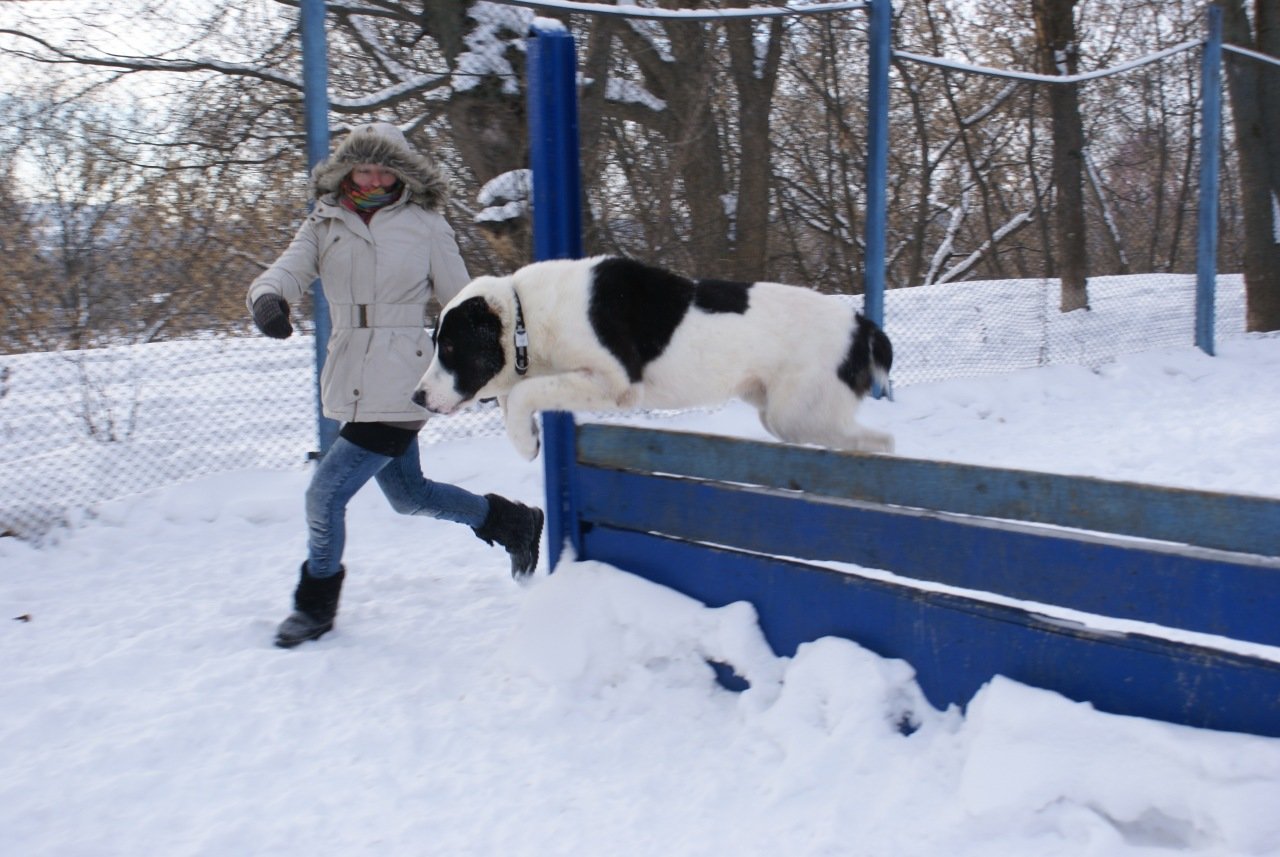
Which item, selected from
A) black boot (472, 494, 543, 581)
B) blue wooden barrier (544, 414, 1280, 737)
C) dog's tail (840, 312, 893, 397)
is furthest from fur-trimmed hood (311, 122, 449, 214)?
dog's tail (840, 312, 893, 397)

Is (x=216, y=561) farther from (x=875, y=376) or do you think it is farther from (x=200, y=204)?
(x=875, y=376)

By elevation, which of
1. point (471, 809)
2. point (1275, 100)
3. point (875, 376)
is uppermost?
point (1275, 100)

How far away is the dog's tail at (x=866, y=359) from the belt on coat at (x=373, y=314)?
1585mm

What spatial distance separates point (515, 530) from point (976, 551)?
6.41 feet

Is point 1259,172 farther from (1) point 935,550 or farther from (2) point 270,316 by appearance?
(2) point 270,316

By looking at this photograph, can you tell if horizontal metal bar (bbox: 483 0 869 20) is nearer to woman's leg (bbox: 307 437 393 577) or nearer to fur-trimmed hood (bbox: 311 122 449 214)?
fur-trimmed hood (bbox: 311 122 449 214)

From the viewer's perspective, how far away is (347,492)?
3635 mm

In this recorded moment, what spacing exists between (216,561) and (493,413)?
2.57 m

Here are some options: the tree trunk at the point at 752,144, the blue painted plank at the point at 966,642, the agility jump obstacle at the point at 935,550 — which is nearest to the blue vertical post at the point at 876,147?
the tree trunk at the point at 752,144

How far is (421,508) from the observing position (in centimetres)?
387

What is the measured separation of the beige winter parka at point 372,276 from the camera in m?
3.53

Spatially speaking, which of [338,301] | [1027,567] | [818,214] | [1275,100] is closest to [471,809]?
[1027,567]

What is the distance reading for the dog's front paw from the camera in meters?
3.39

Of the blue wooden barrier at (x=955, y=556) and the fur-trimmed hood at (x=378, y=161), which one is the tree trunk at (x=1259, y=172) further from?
the fur-trimmed hood at (x=378, y=161)
